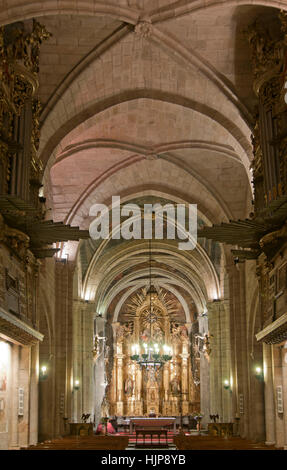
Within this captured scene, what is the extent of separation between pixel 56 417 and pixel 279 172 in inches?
490

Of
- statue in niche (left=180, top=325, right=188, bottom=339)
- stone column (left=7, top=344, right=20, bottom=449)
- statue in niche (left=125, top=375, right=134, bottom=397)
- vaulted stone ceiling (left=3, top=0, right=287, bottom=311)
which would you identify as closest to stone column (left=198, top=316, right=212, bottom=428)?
statue in niche (left=180, top=325, right=188, bottom=339)

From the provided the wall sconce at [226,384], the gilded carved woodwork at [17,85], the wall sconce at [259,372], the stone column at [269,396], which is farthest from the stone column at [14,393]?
the wall sconce at [226,384]

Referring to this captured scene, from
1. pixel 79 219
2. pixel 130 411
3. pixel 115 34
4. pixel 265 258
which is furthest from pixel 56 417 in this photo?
pixel 130 411

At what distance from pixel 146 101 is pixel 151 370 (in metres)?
25.3

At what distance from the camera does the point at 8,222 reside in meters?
13.1

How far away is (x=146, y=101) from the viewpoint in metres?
19.5

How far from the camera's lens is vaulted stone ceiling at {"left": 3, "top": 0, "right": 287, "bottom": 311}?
15.7m

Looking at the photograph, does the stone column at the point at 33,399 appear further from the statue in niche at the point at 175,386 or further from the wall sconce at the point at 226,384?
the statue in niche at the point at 175,386

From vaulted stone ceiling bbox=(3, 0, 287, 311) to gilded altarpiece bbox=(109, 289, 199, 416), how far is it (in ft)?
57.9

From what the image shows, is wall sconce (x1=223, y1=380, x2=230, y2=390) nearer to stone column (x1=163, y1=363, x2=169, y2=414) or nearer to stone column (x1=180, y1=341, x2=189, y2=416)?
stone column (x1=180, y1=341, x2=189, y2=416)

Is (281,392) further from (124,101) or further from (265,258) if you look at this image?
(124,101)

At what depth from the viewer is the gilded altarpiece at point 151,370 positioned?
40.7 metres

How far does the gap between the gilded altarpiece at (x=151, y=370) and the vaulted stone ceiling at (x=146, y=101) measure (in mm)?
17656

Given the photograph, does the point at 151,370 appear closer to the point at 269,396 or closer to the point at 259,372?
the point at 259,372
